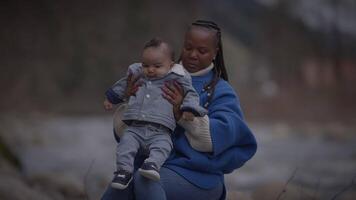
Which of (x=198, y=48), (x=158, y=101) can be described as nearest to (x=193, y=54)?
(x=198, y=48)

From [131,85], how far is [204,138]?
35 cm

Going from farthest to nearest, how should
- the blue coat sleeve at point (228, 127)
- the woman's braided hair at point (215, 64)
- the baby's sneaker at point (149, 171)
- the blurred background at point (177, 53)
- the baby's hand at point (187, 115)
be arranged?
1. the blurred background at point (177, 53)
2. the woman's braided hair at point (215, 64)
3. the blue coat sleeve at point (228, 127)
4. the baby's hand at point (187, 115)
5. the baby's sneaker at point (149, 171)

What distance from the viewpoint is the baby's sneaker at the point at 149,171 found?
2855 millimetres

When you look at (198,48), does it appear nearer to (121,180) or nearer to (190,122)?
(190,122)

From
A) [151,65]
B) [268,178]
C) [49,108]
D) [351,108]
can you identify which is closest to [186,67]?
[151,65]

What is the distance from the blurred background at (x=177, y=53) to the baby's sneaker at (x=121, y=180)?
31.2 ft

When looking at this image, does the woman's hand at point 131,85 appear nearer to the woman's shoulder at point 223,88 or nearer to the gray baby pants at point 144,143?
the gray baby pants at point 144,143

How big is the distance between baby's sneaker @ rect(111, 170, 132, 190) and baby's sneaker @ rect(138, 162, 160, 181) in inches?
2.4

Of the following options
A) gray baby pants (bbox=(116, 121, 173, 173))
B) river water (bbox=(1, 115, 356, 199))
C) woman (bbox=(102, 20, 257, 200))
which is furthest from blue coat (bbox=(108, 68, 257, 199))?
river water (bbox=(1, 115, 356, 199))

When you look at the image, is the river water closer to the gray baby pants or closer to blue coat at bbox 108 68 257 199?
blue coat at bbox 108 68 257 199

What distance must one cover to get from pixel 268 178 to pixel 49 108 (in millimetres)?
6705

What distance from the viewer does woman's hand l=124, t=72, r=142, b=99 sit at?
3.07 metres

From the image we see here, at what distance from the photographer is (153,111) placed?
3002 millimetres

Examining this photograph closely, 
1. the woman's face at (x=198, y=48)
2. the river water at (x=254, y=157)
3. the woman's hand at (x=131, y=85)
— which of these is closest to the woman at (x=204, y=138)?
the woman's face at (x=198, y=48)
